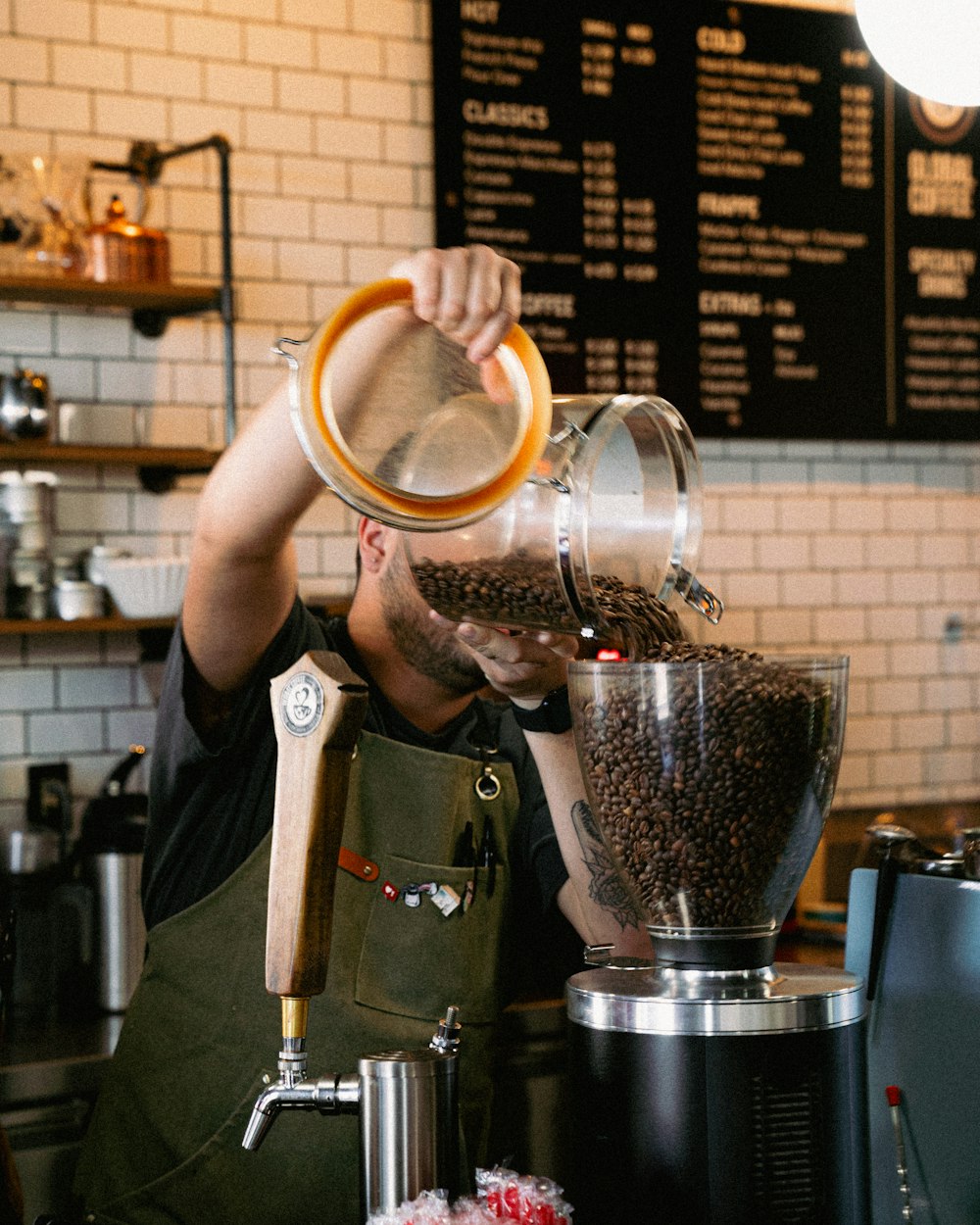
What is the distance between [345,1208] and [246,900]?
1.18 feet

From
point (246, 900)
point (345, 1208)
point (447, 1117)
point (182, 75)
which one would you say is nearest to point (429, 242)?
point (182, 75)

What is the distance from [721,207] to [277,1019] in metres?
2.60

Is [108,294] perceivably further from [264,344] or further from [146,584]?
[146,584]

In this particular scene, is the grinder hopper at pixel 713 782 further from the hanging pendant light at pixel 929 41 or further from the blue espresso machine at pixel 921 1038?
the hanging pendant light at pixel 929 41

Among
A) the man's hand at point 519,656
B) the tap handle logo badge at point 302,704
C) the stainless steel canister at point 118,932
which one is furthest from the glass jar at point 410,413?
the stainless steel canister at point 118,932

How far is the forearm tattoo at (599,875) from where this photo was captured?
1591mm

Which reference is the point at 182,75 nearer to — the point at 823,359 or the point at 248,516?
the point at 823,359

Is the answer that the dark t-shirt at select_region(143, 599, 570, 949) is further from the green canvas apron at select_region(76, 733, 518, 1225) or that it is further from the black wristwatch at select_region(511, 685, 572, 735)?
the black wristwatch at select_region(511, 685, 572, 735)

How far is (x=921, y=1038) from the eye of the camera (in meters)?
1.35

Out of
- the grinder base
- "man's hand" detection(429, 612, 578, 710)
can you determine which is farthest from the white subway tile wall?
the grinder base

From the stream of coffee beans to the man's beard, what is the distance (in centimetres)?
54

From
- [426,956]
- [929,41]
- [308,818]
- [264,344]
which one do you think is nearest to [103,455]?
[264,344]

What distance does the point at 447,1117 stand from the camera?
1.12 meters

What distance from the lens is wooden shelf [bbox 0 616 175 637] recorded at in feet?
9.31
